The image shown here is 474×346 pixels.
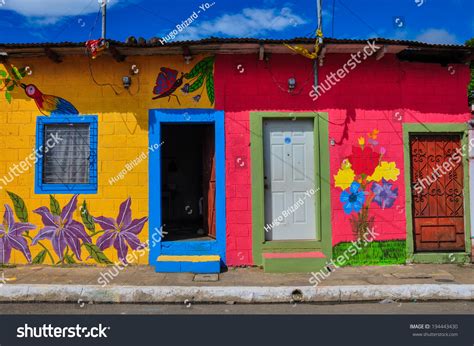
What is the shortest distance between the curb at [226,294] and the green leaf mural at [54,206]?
180cm

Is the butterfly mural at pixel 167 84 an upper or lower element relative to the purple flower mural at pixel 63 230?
upper

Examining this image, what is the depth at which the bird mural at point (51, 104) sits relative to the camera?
23.5ft

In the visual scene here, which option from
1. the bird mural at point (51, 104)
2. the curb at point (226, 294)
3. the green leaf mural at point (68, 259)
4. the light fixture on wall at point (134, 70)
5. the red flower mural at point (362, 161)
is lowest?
the curb at point (226, 294)

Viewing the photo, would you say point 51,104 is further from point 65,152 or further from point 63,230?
point 63,230

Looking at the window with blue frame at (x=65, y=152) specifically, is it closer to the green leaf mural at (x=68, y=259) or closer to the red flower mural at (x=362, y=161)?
the green leaf mural at (x=68, y=259)

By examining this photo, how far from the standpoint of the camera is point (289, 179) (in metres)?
7.28

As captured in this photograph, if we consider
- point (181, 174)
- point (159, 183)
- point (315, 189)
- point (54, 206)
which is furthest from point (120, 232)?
point (181, 174)

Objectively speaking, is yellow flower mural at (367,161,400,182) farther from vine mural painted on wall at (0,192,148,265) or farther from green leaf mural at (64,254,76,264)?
green leaf mural at (64,254,76,264)

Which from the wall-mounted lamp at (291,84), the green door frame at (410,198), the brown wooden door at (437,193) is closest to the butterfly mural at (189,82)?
the wall-mounted lamp at (291,84)

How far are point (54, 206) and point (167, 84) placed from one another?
9.64ft

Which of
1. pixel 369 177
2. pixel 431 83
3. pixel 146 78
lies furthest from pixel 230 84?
pixel 431 83

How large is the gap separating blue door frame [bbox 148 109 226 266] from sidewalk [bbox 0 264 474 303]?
1.85 feet

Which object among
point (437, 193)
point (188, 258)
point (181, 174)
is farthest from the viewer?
point (181, 174)

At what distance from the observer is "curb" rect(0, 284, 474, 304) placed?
5.39m
